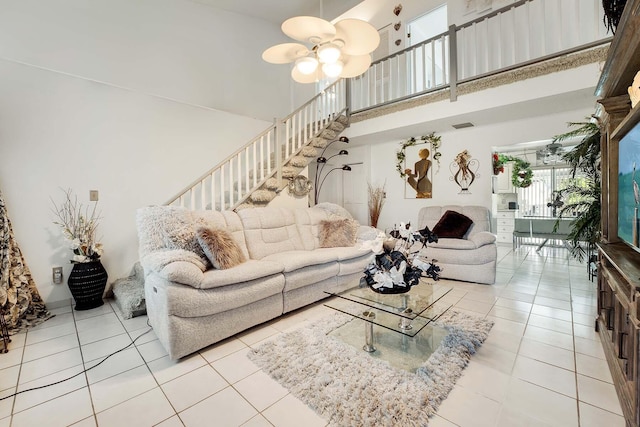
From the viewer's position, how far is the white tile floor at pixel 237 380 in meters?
1.32

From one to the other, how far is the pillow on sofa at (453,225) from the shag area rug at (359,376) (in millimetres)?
1736

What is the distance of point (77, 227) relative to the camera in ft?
9.20

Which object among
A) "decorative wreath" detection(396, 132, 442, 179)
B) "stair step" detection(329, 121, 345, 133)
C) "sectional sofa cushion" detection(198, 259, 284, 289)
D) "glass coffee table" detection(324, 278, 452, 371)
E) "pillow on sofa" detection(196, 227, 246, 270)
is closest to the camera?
"glass coffee table" detection(324, 278, 452, 371)

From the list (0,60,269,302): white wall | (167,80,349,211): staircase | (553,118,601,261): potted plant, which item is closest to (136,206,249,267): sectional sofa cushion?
(167,80,349,211): staircase

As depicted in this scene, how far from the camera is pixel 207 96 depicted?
4238 millimetres

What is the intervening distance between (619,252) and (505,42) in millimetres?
4149

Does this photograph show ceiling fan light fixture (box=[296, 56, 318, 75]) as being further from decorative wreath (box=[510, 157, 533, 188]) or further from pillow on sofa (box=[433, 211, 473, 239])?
decorative wreath (box=[510, 157, 533, 188])

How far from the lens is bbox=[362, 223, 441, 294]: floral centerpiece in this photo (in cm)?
182

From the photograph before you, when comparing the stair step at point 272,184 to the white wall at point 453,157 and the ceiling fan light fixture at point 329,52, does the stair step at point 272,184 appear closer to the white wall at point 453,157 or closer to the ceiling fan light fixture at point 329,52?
the ceiling fan light fixture at point 329,52

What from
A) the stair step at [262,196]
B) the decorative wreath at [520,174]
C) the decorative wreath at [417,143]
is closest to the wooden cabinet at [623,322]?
the decorative wreath at [417,143]

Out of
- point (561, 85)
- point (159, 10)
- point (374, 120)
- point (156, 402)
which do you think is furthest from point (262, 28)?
point (156, 402)

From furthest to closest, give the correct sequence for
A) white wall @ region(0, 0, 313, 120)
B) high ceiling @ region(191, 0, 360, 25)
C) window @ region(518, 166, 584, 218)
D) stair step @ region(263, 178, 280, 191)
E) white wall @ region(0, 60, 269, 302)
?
window @ region(518, 166, 584, 218), high ceiling @ region(191, 0, 360, 25), stair step @ region(263, 178, 280, 191), white wall @ region(0, 0, 313, 120), white wall @ region(0, 60, 269, 302)

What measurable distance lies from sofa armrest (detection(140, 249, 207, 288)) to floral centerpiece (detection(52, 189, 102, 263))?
50.1 inches

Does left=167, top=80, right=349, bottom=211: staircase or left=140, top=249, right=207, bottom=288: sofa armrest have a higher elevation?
left=167, top=80, right=349, bottom=211: staircase
